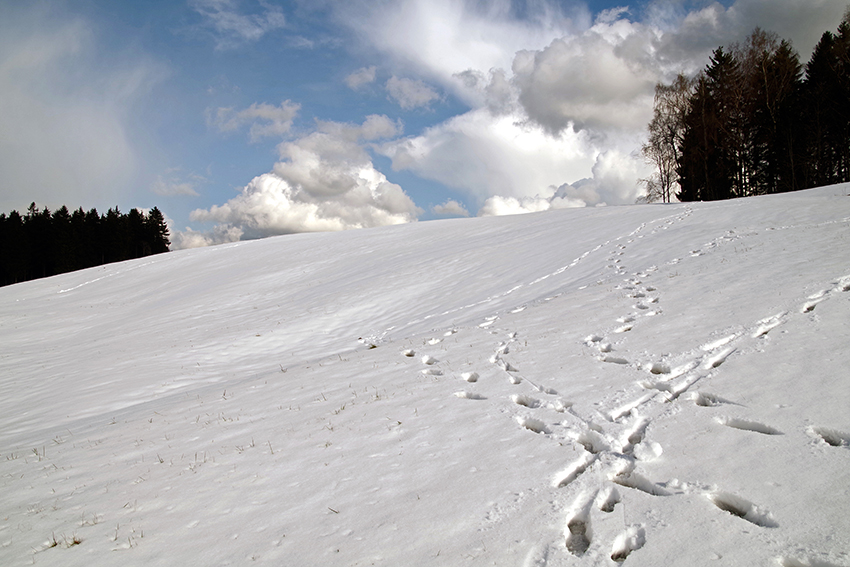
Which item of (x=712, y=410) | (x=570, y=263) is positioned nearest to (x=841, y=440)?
(x=712, y=410)

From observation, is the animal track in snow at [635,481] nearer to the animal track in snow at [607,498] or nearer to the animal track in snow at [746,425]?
the animal track in snow at [607,498]

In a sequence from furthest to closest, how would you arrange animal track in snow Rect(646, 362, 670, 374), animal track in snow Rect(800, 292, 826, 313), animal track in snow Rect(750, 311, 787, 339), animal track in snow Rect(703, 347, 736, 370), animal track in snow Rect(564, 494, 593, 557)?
animal track in snow Rect(800, 292, 826, 313)
animal track in snow Rect(750, 311, 787, 339)
animal track in snow Rect(646, 362, 670, 374)
animal track in snow Rect(703, 347, 736, 370)
animal track in snow Rect(564, 494, 593, 557)

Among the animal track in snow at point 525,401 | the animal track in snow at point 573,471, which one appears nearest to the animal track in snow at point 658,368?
the animal track in snow at point 525,401

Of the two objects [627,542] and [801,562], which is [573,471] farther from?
[801,562]

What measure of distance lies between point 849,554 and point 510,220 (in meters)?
26.3

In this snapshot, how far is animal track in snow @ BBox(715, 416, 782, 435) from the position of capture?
152 inches

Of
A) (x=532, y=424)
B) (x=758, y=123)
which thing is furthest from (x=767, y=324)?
(x=758, y=123)

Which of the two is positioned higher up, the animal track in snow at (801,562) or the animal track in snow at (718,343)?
the animal track in snow at (718,343)

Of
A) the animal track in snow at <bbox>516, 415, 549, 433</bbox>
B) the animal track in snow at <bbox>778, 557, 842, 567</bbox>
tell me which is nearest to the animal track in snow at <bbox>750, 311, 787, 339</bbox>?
the animal track in snow at <bbox>516, 415, 549, 433</bbox>

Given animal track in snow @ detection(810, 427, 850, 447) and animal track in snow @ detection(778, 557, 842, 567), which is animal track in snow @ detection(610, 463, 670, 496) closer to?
animal track in snow @ detection(778, 557, 842, 567)

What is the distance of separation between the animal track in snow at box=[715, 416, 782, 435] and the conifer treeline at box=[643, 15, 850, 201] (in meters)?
37.4

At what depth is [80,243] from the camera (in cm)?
6444

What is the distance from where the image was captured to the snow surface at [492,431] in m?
3.05

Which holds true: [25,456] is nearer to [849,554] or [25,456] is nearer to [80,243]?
[849,554]
